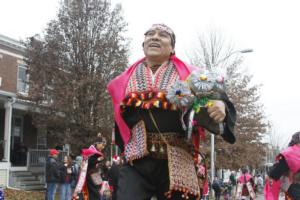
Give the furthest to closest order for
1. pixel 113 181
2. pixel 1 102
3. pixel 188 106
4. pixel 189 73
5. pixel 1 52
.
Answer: pixel 1 52 → pixel 1 102 → pixel 113 181 → pixel 189 73 → pixel 188 106

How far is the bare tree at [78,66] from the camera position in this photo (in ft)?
70.3

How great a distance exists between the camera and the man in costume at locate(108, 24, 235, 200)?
3590 mm

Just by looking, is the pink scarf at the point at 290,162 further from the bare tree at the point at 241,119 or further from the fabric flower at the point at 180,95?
the bare tree at the point at 241,119

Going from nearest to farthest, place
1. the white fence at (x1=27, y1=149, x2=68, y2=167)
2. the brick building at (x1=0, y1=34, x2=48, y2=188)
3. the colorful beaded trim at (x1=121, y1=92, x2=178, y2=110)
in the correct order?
the colorful beaded trim at (x1=121, y1=92, x2=178, y2=110) → the brick building at (x1=0, y1=34, x2=48, y2=188) → the white fence at (x1=27, y1=149, x2=68, y2=167)

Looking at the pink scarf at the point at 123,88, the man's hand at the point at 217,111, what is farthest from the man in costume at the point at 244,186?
the man's hand at the point at 217,111

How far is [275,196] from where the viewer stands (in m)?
6.27

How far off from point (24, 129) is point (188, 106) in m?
24.4

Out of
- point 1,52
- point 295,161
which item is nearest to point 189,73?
point 295,161

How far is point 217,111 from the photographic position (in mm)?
3332

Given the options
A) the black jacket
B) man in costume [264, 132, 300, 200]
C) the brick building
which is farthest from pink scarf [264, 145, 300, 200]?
the brick building

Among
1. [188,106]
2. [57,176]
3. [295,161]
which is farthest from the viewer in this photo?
[57,176]

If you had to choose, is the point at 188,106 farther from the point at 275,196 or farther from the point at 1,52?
the point at 1,52

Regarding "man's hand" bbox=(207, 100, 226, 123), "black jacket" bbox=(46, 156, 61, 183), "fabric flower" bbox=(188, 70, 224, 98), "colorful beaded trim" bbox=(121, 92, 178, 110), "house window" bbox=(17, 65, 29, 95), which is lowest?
"black jacket" bbox=(46, 156, 61, 183)

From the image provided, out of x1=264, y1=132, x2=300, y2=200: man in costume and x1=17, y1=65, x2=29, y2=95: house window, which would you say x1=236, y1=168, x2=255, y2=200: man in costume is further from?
x1=264, y1=132, x2=300, y2=200: man in costume
